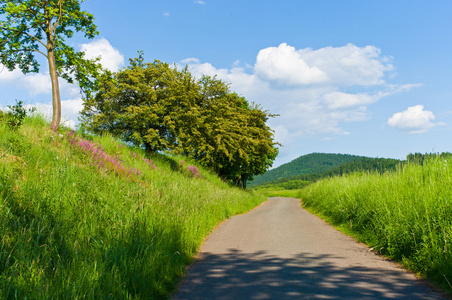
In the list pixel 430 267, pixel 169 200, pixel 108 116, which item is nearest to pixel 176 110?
pixel 108 116

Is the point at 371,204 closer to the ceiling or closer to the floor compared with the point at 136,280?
closer to the ceiling

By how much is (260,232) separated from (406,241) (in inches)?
158

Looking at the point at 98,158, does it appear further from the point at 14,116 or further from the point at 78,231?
the point at 78,231

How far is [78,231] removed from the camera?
4934mm

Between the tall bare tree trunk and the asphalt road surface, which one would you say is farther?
the tall bare tree trunk

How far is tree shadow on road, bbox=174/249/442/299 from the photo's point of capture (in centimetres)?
403

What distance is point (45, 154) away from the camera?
8414mm

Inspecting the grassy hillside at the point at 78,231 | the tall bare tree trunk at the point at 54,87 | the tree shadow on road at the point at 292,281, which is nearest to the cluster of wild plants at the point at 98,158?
the grassy hillside at the point at 78,231

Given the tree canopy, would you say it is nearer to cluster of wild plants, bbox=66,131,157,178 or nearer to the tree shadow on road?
cluster of wild plants, bbox=66,131,157,178

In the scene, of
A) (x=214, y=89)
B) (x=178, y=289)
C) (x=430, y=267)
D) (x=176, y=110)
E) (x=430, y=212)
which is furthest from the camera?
(x=214, y=89)

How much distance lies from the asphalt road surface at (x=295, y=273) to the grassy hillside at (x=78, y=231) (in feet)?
1.85

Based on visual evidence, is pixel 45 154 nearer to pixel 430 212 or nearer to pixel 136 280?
pixel 136 280

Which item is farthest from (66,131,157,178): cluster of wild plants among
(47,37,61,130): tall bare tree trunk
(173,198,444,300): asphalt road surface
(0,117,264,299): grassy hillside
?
(173,198,444,300): asphalt road surface

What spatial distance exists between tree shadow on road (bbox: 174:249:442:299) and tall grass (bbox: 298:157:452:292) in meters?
0.58
